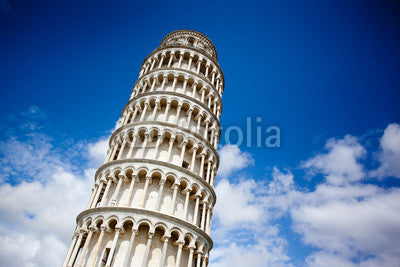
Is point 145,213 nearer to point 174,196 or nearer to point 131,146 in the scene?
point 174,196

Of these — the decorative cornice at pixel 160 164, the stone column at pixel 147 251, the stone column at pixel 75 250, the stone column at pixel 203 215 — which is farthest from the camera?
the stone column at pixel 203 215

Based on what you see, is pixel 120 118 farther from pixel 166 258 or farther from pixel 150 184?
pixel 166 258

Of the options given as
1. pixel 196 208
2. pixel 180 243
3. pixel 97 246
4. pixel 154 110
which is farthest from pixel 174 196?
pixel 154 110

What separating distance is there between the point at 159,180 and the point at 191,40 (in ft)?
63.1

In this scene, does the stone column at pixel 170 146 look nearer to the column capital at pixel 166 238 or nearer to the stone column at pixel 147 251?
the column capital at pixel 166 238

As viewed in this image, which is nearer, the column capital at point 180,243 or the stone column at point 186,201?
the column capital at point 180,243

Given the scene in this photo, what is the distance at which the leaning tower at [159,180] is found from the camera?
1716 cm

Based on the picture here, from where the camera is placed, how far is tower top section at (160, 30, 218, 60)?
32.6 m

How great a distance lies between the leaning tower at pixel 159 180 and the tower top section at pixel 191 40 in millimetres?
3837

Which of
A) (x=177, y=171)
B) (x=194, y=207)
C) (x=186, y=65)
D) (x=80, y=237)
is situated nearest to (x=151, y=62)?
(x=186, y=65)

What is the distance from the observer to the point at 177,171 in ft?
65.6

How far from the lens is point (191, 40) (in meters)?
33.1

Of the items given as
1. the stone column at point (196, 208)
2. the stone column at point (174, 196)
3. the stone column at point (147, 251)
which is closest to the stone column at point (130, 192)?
the stone column at point (147, 251)

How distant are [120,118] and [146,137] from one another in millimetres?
6295
